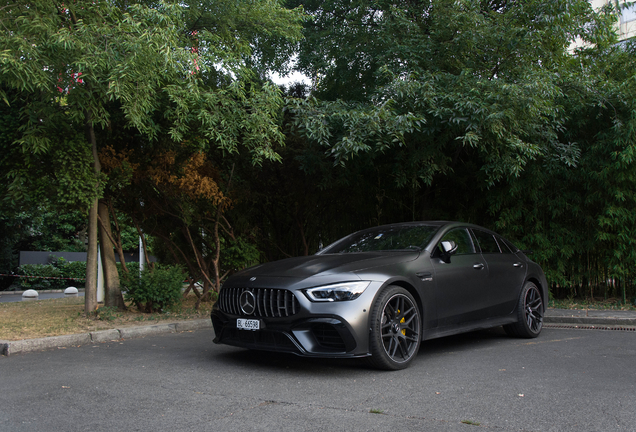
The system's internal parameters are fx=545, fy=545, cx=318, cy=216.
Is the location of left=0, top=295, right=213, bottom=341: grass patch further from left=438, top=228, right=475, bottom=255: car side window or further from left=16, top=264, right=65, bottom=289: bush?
left=16, top=264, right=65, bottom=289: bush

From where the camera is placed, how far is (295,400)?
13.3ft

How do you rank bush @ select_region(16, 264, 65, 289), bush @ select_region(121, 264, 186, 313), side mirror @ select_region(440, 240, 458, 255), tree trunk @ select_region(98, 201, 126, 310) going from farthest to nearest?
bush @ select_region(16, 264, 65, 289) < tree trunk @ select_region(98, 201, 126, 310) < bush @ select_region(121, 264, 186, 313) < side mirror @ select_region(440, 240, 458, 255)

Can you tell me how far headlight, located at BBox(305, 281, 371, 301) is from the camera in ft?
15.9

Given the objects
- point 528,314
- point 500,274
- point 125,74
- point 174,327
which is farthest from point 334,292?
point 174,327

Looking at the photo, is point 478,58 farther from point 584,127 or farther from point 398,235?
point 398,235

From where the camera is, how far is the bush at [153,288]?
923 cm

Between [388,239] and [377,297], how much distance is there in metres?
1.45

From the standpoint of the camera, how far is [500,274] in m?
6.57

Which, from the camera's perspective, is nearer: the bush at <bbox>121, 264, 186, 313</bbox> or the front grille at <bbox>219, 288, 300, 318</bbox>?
the front grille at <bbox>219, 288, 300, 318</bbox>

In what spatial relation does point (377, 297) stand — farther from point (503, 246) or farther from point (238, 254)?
point (238, 254)

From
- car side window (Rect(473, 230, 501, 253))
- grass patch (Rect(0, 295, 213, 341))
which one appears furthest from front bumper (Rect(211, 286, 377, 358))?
grass patch (Rect(0, 295, 213, 341))

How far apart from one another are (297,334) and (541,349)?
310 cm

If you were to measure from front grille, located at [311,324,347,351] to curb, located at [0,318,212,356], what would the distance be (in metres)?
3.80

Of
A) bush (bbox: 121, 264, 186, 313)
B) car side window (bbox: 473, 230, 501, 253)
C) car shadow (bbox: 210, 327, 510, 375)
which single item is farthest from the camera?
bush (bbox: 121, 264, 186, 313)
